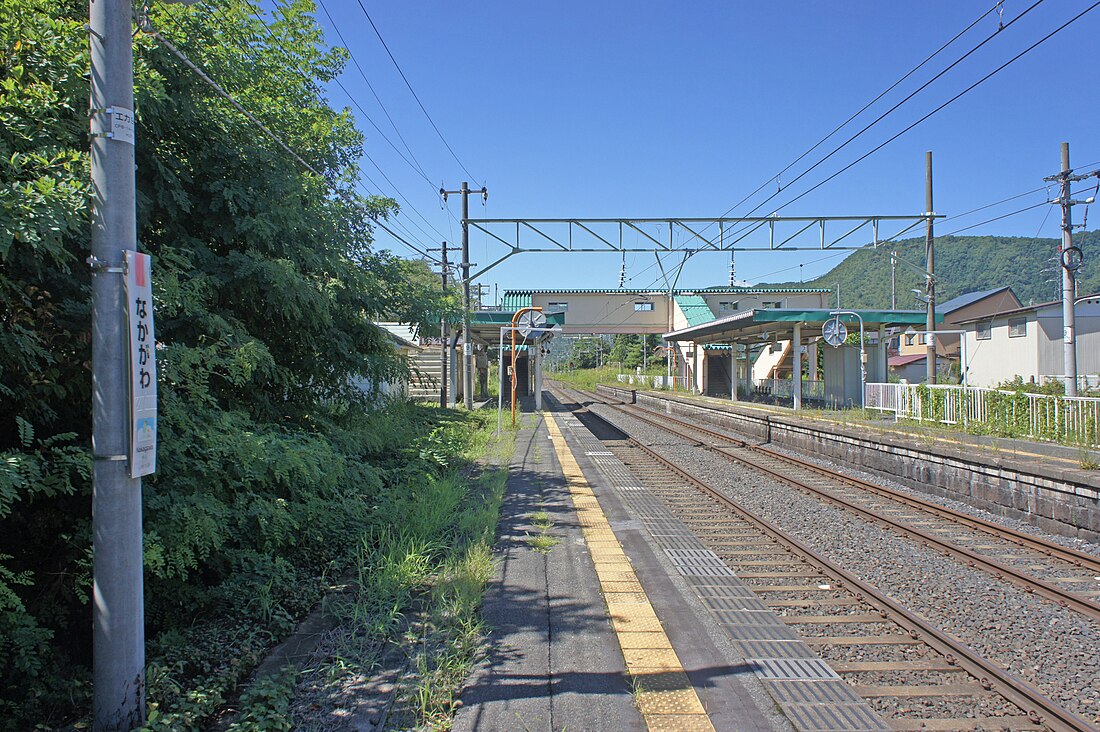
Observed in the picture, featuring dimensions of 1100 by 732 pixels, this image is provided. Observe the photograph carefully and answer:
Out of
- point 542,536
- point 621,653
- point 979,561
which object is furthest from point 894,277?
point 621,653

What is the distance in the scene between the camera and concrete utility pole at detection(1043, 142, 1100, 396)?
14.9m

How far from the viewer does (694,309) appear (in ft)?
139

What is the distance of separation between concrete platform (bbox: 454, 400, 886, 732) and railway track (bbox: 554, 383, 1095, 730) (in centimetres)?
Result: 23

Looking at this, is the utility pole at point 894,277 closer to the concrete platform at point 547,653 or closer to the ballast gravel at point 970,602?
the ballast gravel at point 970,602

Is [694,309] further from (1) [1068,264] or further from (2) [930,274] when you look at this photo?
(1) [1068,264]

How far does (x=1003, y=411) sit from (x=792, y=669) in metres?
13.4

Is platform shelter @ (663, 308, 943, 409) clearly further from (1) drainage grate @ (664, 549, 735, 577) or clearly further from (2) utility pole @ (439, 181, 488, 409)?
(1) drainage grate @ (664, 549, 735, 577)

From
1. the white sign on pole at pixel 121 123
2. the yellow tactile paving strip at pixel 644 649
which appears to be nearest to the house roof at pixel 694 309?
the yellow tactile paving strip at pixel 644 649

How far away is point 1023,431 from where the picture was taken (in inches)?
528

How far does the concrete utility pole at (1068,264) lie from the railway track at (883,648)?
12336 mm

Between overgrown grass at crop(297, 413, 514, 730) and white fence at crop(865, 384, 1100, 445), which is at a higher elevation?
white fence at crop(865, 384, 1100, 445)

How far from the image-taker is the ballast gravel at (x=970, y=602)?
391 cm

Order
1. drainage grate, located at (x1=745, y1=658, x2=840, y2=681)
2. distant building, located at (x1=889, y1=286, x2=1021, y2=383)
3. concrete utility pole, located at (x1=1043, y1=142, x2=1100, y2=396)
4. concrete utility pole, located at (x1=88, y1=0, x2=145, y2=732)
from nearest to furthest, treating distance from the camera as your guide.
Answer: concrete utility pole, located at (x1=88, y1=0, x2=145, y2=732), drainage grate, located at (x1=745, y1=658, x2=840, y2=681), concrete utility pole, located at (x1=1043, y1=142, x2=1100, y2=396), distant building, located at (x1=889, y1=286, x2=1021, y2=383)

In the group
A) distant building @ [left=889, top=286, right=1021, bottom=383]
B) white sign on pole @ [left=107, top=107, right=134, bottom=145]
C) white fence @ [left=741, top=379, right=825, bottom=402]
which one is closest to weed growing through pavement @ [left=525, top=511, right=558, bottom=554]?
white sign on pole @ [left=107, top=107, right=134, bottom=145]
